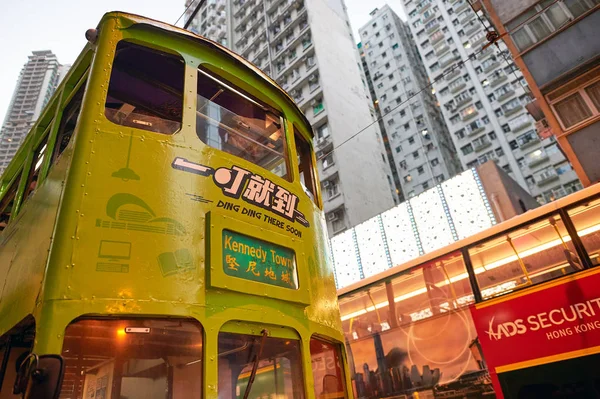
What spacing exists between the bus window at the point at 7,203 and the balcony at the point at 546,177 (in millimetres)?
38071

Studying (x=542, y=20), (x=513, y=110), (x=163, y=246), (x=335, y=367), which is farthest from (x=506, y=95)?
(x=163, y=246)

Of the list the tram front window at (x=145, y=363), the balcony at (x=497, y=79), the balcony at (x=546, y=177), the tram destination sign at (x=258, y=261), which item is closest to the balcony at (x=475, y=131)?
the balcony at (x=497, y=79)

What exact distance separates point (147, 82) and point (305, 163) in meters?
2.24

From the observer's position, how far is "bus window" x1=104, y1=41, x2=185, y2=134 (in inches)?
155

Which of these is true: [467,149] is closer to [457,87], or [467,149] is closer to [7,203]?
[457,87]

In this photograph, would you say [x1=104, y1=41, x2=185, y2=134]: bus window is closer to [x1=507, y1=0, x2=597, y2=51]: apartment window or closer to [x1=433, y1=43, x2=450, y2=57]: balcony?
[x1=507, y1=0, x2=597, y2=51]: apartment window

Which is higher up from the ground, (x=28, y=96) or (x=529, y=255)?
(x=28, y=96)

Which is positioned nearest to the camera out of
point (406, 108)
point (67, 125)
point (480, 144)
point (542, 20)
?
point (67, 125)

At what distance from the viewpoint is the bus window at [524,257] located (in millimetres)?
7383

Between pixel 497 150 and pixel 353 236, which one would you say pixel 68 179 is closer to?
pixel 353 236

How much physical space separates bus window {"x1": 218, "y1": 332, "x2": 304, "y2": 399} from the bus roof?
20.2ft

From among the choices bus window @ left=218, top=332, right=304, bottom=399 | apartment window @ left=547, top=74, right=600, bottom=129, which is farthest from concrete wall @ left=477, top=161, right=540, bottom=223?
bus window @ left=218, top=332, right=304, bottom=399

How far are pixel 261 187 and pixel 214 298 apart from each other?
1.29 metres

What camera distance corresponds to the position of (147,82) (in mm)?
4359
